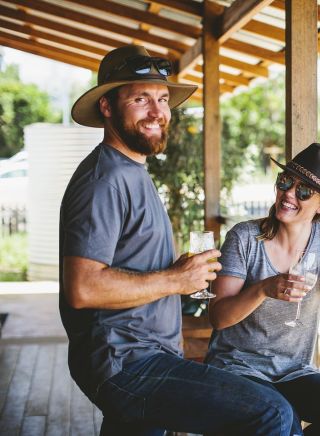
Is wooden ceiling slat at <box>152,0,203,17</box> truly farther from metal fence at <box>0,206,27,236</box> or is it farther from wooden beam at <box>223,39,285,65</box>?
metal fence at <box>0,206,27,236</box>

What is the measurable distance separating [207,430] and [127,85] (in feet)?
3.57

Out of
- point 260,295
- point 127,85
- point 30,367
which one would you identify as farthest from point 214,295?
point 30,367

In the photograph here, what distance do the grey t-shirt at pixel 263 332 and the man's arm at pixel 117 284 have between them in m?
0.51

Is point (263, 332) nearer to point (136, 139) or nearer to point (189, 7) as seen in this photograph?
point (136, 139)

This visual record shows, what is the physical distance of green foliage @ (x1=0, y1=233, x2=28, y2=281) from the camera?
9742 mm

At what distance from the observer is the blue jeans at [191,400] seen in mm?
1841

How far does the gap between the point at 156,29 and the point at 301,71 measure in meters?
3.58

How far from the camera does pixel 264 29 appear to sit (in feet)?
18.3

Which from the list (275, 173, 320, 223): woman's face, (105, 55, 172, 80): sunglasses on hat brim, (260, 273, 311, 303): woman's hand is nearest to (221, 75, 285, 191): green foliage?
(275, 173, 320, 223): woman's face

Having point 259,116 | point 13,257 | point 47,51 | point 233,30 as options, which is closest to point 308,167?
point 233,30

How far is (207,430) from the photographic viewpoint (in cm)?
190

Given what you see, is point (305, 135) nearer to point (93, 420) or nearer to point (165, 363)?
point (165, 363)

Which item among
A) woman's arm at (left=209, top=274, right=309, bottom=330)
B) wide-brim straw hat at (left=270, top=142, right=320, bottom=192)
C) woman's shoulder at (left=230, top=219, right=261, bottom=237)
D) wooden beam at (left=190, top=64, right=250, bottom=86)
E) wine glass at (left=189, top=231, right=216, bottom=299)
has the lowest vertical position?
woman's arm at (left=209, top=274, right=309, bottom=330)

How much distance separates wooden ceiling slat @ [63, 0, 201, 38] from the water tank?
10.4 feet
